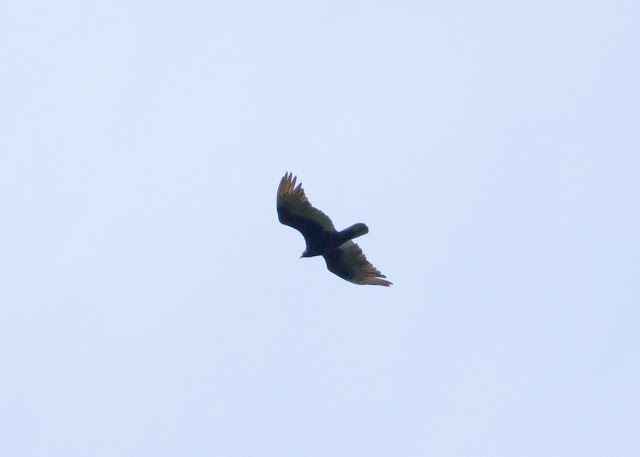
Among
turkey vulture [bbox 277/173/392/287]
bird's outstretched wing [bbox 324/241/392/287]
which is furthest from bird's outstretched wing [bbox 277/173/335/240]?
bird's outstretched wing [bbox 324/241/392/287]

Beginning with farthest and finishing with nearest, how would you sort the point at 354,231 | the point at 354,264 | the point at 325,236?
the point at 354,264 → the point at 325,236 → the point at 354,231

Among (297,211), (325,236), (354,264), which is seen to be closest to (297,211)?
(297,211)

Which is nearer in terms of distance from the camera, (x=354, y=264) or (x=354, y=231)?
(x=354, y=231)

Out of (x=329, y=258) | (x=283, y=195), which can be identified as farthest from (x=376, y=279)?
(x=283, y=195)

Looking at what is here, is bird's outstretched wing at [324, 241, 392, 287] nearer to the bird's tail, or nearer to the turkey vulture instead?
the turkey vulture

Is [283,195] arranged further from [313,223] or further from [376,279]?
[376,279]

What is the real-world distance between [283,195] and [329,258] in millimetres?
1989

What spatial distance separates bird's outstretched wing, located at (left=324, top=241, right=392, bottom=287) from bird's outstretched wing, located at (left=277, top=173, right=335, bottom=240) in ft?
2.62

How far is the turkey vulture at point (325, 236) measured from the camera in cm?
2441

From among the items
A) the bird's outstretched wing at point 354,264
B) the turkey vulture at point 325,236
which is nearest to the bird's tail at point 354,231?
the turkey vulture at point 325,236

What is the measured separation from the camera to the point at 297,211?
2455 cm

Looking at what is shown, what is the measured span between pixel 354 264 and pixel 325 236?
3.56ft

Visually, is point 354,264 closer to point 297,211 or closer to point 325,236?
point 325,236

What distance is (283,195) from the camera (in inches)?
961
